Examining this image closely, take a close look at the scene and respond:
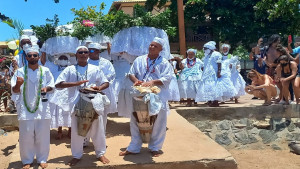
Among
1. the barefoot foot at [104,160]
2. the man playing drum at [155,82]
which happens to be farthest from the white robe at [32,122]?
the man playing drum at [155,82]

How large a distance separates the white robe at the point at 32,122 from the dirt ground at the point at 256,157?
206 cm

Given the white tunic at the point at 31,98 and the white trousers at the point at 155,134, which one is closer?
the white tunic at the point at 31,98

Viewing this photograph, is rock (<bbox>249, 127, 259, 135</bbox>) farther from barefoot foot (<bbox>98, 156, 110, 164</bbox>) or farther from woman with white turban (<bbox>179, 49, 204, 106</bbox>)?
barefoot foot (<bbox>98, 156, 110, 164</bbox>)

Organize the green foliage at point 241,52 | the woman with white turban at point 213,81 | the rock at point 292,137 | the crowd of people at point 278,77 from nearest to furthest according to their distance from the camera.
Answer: the crowd of people at point 278,77 → the rock at point 292,137 → the woman with white turban at point 213,81 → the green foliage at point 241,52

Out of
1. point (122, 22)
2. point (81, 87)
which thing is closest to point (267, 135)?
point (122, 22)

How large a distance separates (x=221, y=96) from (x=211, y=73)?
69 centimetres

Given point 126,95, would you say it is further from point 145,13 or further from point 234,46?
point 234,46

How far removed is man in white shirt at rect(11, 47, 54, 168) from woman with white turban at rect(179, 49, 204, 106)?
239 inches

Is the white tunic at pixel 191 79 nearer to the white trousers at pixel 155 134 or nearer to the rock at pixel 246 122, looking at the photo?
the rock at pixel 246 122

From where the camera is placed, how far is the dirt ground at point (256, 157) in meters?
7.63

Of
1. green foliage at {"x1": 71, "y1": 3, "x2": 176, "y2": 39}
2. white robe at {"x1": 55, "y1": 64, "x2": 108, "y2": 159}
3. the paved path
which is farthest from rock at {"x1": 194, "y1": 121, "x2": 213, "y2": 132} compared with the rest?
white robe at {"x1": 55, "y1": 64, "x2": 108, "y2": 159}

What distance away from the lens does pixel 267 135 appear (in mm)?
9773

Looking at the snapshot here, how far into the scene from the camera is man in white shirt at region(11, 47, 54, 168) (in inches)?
192

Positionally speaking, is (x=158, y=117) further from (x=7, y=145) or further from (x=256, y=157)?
(x=7, y=145)
